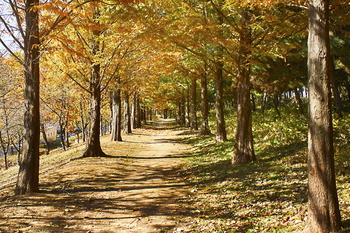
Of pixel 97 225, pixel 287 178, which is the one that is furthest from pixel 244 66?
pixel 97 225

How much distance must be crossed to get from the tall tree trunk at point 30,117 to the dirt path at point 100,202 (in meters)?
0.52

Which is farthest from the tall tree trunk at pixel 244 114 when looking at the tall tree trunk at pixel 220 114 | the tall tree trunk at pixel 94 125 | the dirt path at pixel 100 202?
the tall tree trunk at pixel 94 125

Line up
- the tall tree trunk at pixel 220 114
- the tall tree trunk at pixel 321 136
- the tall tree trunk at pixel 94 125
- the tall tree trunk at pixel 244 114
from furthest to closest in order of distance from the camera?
the tall tree trunk at pixel 220 114
the tall tree trunk at pixel 94 125
the tall tree trunk at pixel 244 114
the tall tree trunk at pixel 321 136

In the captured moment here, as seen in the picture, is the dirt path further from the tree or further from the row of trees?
the row of trees

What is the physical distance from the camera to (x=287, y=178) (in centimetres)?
711

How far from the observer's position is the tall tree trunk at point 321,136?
3.91 meters

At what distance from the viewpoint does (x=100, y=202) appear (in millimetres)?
7238

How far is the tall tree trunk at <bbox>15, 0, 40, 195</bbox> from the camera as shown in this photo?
762 cm

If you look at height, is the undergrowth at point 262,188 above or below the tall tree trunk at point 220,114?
below

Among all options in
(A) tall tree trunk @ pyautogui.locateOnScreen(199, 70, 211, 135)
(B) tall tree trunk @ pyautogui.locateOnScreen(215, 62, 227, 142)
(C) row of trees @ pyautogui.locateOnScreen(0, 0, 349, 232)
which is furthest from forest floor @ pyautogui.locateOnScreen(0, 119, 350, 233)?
(A) tall tree trunk @ pyautogui.locateOnScreen(199, 70, 211, 135)

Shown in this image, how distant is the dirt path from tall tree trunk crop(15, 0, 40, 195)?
0.52 m

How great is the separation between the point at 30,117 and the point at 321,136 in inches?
287

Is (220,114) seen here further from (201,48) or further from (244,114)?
(244,114)

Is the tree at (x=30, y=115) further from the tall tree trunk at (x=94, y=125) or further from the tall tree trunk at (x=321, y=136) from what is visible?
the tall tree trunk at (x=321, y=136)
